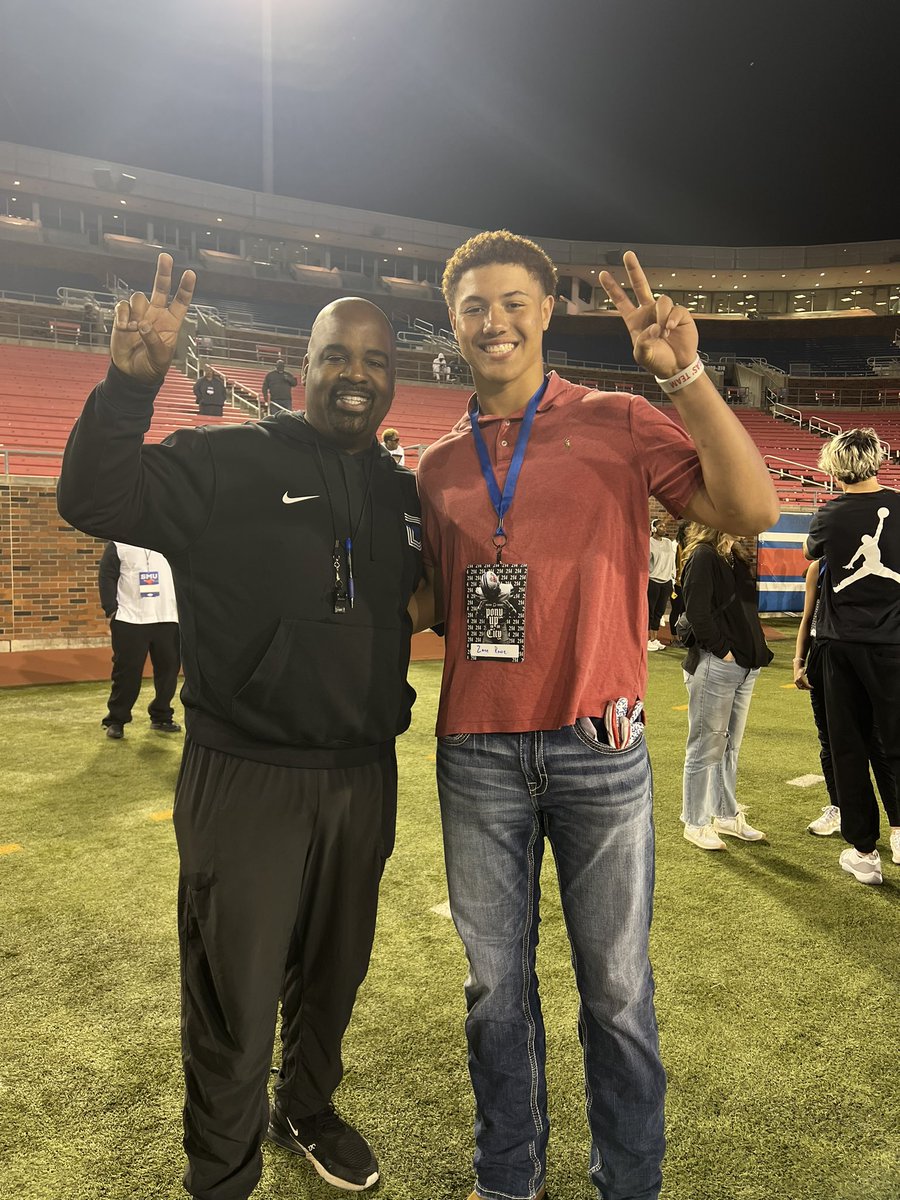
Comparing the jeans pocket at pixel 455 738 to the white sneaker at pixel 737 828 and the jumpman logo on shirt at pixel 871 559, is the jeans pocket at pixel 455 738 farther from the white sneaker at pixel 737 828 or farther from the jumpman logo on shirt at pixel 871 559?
the white sneaker at pixel 737 828

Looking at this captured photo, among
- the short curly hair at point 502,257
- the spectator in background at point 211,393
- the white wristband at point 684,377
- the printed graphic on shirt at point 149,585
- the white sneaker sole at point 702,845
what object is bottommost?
the white sneaker sole at point 702,845

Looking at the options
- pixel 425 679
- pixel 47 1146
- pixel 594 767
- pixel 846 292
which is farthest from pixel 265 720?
pixel 846 292

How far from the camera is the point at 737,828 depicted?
3912 millimetres

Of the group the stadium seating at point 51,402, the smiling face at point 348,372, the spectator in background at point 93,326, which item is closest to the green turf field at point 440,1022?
the smiling face at point 348,372

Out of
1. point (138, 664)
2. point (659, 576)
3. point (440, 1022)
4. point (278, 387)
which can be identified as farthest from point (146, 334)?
point (278, 387)

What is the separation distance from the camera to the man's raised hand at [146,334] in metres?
1.33

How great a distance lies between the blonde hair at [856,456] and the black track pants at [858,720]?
0.75 metres

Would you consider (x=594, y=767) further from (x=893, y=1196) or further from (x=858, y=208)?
(x=858, y=208)

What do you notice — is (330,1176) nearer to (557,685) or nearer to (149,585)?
(557,685)

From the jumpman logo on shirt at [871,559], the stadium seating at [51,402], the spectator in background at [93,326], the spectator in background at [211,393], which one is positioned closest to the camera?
the jumpman logo on shirt at [871,559]

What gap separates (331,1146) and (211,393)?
13769 mm

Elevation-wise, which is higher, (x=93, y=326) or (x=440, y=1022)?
(x=93, y=326)

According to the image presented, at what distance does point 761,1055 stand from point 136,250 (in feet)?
97.1

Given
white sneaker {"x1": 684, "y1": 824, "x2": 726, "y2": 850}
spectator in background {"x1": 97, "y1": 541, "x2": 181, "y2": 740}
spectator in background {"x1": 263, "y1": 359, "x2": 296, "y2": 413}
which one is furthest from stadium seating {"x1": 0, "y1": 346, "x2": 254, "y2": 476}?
white sneaker {"x1": 684, "y1": 824, "x2": 726, "y2": 850}
